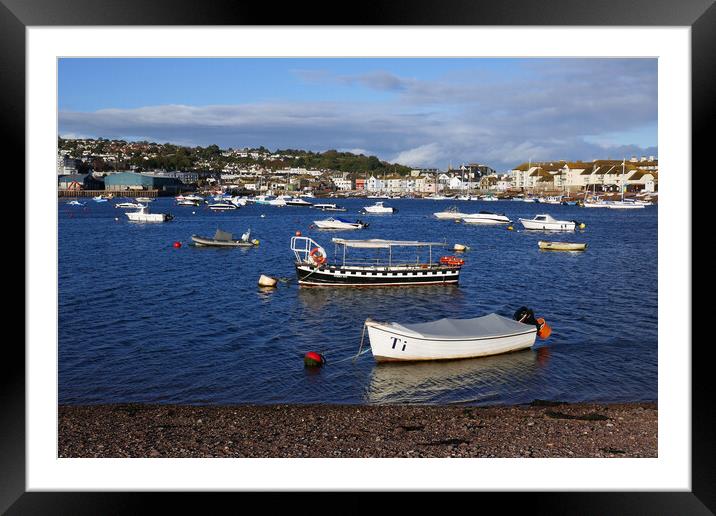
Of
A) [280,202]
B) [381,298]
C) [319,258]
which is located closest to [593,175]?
[280,202]

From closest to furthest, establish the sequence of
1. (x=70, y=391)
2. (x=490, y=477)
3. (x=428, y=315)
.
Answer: (x=490, y=477), (x=70, y=391), (x=428, y=315)

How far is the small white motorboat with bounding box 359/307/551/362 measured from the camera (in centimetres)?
1002

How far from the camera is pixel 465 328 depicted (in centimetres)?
1052

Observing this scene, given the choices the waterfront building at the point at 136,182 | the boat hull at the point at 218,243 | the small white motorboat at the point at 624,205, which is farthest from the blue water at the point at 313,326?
the waterfront building at the point at 136,182

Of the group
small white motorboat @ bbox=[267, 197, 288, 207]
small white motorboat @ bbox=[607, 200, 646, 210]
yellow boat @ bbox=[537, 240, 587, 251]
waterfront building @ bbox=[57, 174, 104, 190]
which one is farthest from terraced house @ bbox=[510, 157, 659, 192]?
waterfront building @ bbox=[57, 174, 104, 190]

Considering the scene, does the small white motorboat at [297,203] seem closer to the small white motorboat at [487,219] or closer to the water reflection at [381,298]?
the small white motorboat at [487,219]

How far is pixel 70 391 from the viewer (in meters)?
9.59

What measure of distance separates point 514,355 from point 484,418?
432cm

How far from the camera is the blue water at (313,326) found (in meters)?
Result: 9.40

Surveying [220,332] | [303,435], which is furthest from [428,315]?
[303,435]
